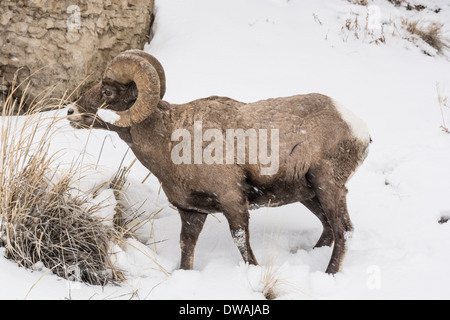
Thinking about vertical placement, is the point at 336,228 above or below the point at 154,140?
below

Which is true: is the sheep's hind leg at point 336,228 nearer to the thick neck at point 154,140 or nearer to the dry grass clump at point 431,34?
the thick neck at point 154,140

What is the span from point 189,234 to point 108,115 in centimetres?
Answer: 127

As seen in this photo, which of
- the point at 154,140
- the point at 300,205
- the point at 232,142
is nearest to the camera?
the point at 232,142

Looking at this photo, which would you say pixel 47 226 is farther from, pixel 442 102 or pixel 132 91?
pixel 442 102

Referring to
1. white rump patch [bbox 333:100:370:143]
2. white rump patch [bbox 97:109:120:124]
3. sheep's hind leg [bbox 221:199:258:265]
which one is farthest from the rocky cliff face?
white rump patch [bbox 333:100:370:143]

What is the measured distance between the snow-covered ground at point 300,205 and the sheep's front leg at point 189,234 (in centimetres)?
15

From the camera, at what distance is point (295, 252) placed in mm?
5051

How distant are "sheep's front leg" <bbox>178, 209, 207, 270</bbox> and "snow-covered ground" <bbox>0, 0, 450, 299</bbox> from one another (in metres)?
0.15

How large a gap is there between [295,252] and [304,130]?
1.29 metres

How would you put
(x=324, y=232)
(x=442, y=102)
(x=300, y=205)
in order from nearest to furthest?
1. (x=324, y=232)
2. (x=300, y=205)
3. (x=442, y=102)

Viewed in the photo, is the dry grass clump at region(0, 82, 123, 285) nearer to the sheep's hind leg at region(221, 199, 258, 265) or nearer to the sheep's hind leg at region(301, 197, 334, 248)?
the sheep's hind leg at region(221, 199, 258, 265)

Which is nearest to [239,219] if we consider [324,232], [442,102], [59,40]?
[324,232]

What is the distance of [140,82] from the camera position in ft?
14.1
